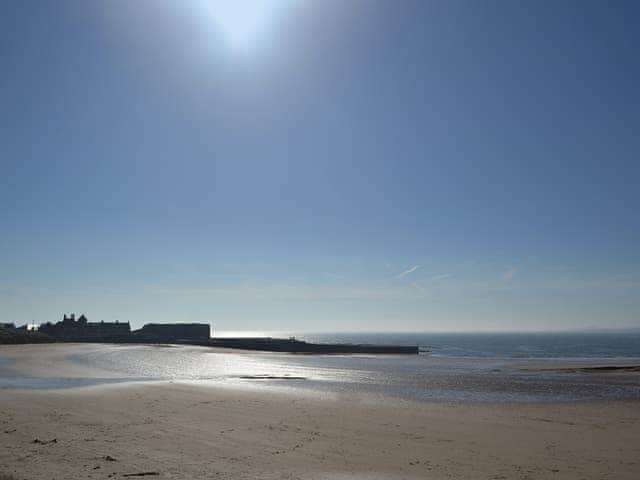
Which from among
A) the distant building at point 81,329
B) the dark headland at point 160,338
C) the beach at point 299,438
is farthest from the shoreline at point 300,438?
the distant building at point 81,329

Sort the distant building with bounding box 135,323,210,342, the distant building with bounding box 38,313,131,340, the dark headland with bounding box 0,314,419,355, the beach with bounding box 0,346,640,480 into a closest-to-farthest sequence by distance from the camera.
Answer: the beach with bounding box 0,346,640,480 < the dark headland with bounding box 0,314,419,355 < the distant building with bounding box 38,313,131,340 < the distant building with bounding box 135,323,210,342

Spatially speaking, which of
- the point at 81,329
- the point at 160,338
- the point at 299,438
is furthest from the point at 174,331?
the point at 299,438

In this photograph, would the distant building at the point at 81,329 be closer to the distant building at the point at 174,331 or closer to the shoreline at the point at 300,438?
the distant building at the point at 174,331

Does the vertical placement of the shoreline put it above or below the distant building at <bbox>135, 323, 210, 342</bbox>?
below

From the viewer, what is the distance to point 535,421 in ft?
59.0

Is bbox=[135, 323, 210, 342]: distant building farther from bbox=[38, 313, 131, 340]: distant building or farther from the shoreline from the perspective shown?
the shoreline

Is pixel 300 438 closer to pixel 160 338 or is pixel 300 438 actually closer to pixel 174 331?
pixel 160 338

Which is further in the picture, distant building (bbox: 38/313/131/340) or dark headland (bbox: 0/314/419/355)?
distant building (bbox: 38/313/131/340)

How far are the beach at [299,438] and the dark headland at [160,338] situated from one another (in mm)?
66913

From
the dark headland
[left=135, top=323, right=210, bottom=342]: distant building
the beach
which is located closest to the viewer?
the beach

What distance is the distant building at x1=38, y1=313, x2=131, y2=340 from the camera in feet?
350

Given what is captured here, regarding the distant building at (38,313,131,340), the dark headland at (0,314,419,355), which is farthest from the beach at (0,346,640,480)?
the distant building at (38,313,131,340)

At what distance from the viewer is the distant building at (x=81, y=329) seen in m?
107

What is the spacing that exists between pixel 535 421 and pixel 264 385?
15.4 meters
